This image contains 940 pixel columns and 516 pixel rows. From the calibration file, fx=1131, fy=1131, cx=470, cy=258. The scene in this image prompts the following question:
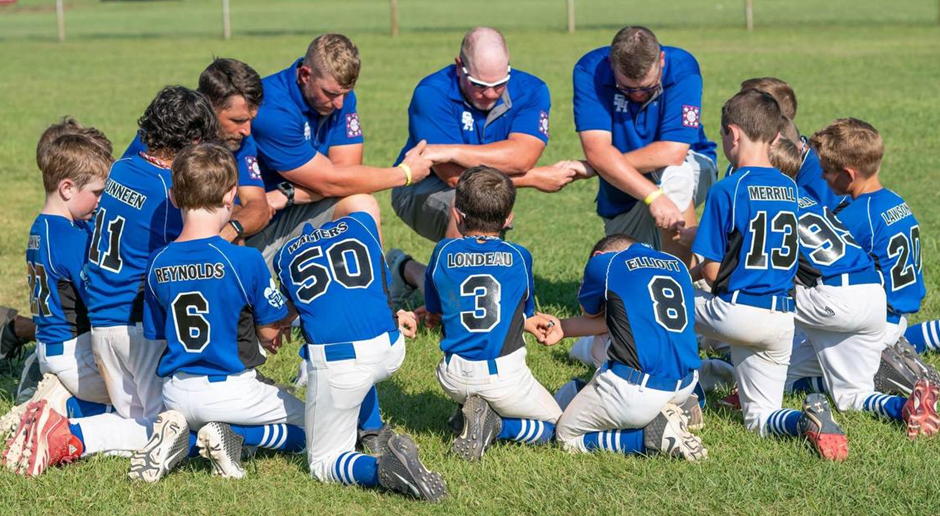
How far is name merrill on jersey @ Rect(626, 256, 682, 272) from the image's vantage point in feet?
17.4

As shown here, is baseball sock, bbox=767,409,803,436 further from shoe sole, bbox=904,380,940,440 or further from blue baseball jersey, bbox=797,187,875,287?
blue baseball jersey, bbox=797,187,875,287

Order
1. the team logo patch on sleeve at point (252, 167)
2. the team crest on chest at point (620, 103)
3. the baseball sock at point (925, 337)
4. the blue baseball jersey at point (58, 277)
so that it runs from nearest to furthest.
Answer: the blue baseball jersey at point (58, 277), the baseball sock at point (925, 337), the team logo patch on sleeve at point (252, 167), the team crest on chest at point (620, 103)

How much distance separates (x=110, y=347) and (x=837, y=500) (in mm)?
3401

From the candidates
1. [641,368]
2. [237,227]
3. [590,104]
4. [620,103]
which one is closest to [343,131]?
[237,227]

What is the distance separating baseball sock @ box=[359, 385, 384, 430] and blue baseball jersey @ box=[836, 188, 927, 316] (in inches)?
108

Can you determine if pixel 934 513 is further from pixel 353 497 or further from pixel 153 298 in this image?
pixel 153 298

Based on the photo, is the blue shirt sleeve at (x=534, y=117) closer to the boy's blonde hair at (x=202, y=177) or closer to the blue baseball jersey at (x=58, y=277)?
the boy's blonde hair at (x=202, y=177)

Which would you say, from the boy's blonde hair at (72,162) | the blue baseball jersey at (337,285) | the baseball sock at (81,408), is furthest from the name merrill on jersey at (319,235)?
the baseball sock at (81,408)

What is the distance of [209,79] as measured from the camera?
6.31 meters

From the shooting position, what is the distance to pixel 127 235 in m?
5.34

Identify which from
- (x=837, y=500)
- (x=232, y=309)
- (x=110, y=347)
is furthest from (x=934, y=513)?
(x=110, y=347)

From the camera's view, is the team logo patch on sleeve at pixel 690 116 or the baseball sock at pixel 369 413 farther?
the team logo patch on sleeve at pixel 690 116

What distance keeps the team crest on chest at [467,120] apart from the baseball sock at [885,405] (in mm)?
3134

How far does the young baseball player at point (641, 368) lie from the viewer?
5148mm
